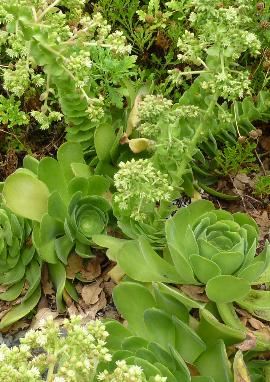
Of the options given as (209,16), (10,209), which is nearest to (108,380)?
(10,209)

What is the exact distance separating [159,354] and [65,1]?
1.56 m

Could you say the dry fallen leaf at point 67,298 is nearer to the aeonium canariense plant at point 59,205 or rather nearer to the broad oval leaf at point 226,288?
the aeonium canariense plant at point 59,205

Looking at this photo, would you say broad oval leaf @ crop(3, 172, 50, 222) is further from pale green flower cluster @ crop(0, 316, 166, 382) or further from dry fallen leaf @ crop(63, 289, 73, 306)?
pale green flower cluster @ crop(0, 316, 166, 382)

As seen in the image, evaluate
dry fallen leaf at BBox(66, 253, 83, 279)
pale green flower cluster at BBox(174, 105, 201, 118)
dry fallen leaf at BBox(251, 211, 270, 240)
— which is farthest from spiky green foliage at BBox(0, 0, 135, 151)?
dry fallen leaf at BBox(251, 211, 270, 240)

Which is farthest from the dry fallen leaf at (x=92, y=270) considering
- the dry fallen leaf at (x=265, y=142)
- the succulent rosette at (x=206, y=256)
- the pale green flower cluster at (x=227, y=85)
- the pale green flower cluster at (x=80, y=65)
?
the dry fallen leaf at (x=265, y=142)

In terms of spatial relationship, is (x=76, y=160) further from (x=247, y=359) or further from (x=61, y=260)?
(x=247, y=359)

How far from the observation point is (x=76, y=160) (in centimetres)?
261

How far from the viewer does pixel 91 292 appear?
2.51m

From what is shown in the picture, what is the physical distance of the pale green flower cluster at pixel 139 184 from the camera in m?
2.14

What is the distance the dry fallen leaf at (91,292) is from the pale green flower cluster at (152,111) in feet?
2.14

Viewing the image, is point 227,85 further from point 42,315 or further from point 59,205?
point 42,315

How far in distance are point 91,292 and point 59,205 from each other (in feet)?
1.28

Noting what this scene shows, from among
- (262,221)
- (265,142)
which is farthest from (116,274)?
(265,142)

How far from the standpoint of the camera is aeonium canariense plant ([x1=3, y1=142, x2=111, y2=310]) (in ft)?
7.85
